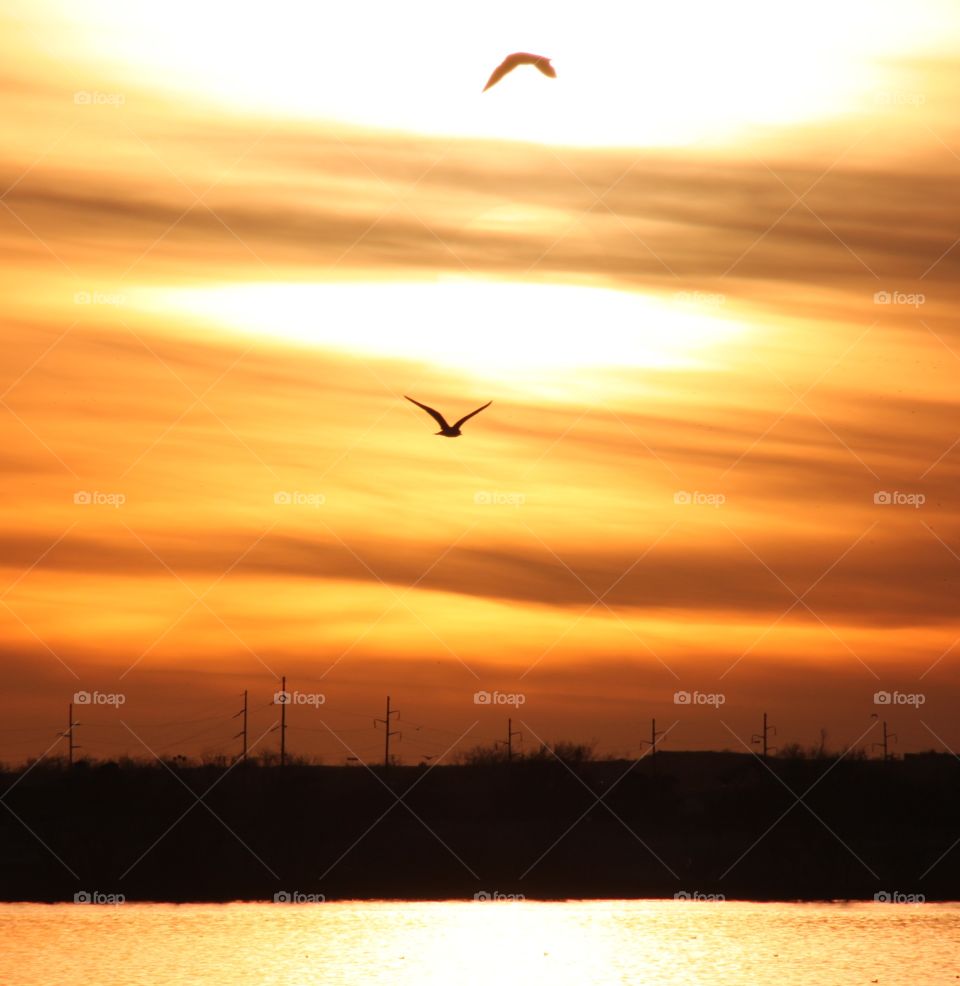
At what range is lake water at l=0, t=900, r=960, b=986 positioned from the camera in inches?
2638

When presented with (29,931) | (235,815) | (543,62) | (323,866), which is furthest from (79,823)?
(543,62)

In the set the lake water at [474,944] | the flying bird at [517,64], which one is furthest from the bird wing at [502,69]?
the lake water at [474,944]

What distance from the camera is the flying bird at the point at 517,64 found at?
4319 centimetres

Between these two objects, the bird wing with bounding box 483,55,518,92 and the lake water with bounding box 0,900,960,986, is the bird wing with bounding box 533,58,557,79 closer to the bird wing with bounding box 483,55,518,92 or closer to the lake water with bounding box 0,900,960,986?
the bird wing with bounding box 483,55,518,92

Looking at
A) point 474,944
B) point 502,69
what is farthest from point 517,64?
point 474,944

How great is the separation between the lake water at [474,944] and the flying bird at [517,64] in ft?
106

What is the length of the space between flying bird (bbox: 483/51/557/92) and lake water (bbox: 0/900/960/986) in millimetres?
32253

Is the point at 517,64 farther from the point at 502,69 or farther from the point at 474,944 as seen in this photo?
the point at 474,944

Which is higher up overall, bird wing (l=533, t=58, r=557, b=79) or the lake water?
bird wing (l=533, t=58, r=557, b=79)

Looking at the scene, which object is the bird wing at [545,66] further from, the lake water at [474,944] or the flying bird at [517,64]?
→ the lake water at [474,944]

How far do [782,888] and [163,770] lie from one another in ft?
136

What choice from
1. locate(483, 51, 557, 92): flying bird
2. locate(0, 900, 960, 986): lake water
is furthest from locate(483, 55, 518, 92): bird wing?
locate(0, 900, 960, 986): lake water

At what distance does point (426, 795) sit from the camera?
12150 centimetres

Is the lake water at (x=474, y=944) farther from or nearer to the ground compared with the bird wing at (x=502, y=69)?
nearer to the ground
